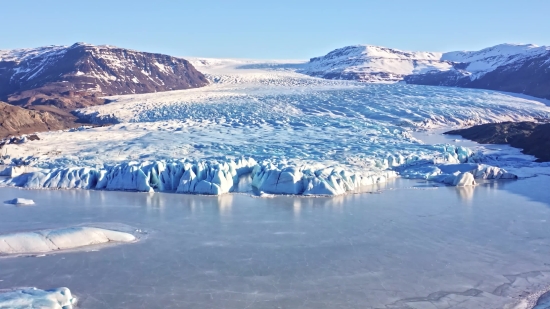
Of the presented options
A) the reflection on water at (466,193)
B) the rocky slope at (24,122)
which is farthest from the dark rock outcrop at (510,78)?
the rocky slope at (24,122)

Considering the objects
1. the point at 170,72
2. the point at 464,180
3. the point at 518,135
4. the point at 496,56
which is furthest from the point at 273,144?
the point at 496,56

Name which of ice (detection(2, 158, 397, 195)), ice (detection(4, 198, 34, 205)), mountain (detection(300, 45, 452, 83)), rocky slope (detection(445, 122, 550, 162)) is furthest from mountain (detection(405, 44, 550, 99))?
ice (detection(4, 198, 34, 205))

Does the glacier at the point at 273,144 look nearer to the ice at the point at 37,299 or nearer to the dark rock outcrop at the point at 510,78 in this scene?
the dark rock outcrop at the point at 510,78

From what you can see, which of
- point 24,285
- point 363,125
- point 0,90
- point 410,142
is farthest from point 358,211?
point 0,90

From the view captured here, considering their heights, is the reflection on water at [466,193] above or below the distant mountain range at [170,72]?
below

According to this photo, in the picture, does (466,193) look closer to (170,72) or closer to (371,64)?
(170,72)

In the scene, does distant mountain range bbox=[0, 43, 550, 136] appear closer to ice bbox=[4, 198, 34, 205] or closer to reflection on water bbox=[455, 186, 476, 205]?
ice bbox=[4, 198, 34, 205]
